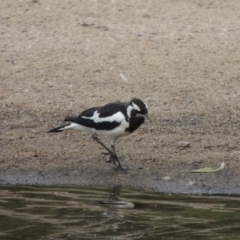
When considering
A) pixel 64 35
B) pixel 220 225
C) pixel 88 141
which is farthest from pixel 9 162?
pixel 64 35

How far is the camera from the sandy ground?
959 centimetres

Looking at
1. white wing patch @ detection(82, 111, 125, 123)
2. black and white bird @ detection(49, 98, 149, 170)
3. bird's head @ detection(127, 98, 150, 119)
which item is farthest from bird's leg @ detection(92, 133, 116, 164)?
bird's head @ detection(127, 98, 150, 119)

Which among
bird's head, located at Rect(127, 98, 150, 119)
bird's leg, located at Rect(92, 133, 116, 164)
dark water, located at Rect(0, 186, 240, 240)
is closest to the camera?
dark water, located at Rect(0, 186, 240, 240)

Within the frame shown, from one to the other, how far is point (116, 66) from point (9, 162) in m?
2.83

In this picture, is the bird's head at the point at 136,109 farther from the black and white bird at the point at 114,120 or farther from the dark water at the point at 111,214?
the dark water at the point at 111,214

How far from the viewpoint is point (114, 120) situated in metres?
9.31

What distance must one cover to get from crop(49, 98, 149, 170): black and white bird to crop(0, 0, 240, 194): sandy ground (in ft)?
1.24

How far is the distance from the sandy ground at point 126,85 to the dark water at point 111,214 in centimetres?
36

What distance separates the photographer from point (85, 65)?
1223 cm

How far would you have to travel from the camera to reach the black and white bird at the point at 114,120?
365 inches

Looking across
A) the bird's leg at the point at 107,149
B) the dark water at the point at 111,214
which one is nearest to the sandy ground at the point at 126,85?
the bird's leg at the point at 107,149

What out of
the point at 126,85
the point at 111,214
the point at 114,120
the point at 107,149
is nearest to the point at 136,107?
the point at 114,120

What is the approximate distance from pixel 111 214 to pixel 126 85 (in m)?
3.69

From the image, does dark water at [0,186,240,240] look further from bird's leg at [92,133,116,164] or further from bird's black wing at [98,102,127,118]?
bird's black wing at [98,102,127,118]
